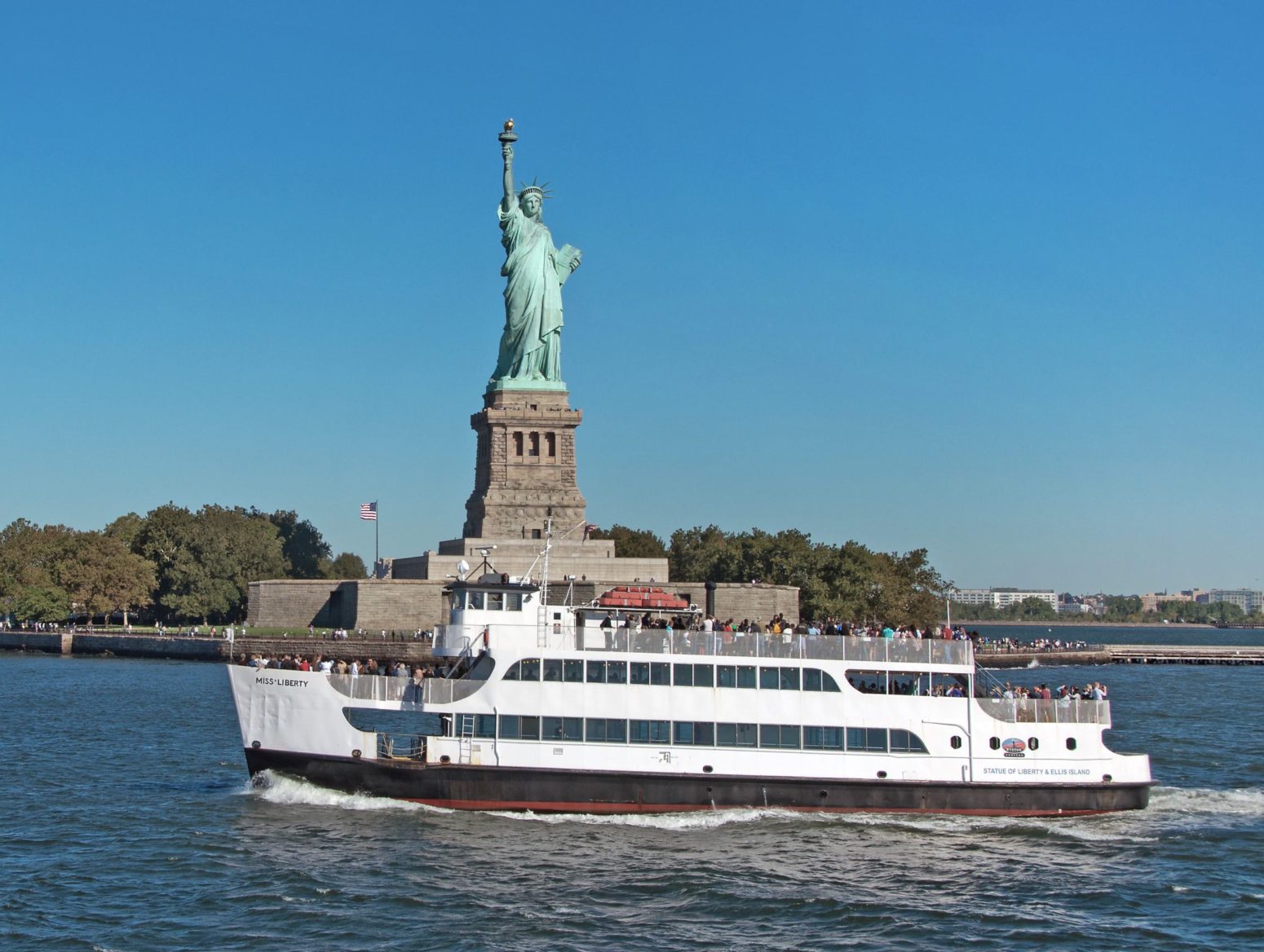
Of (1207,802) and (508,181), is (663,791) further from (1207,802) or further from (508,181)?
(508,181)

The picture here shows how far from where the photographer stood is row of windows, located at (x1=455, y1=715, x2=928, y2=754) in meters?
34.6

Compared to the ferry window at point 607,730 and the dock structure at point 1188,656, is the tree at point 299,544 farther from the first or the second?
the ferry window at point 607,730

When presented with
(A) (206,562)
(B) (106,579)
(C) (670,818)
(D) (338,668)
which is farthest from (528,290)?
(C) (670,818)

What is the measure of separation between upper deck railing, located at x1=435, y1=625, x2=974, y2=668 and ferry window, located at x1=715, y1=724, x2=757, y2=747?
1.60 meters

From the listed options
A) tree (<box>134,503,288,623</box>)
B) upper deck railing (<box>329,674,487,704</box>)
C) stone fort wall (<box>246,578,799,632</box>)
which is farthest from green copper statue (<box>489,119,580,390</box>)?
upper deck railing (<box>329,674,487,704</box>)

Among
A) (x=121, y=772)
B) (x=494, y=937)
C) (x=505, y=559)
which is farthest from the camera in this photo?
(x=505, y=559)

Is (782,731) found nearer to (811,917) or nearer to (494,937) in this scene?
(811,917)

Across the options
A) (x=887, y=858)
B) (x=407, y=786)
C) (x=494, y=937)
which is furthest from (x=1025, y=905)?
(x=407, y=786)

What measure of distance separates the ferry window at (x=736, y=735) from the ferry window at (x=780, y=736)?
24cm

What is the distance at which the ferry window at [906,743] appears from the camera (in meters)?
35.2

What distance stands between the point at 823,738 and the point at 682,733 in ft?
10.8

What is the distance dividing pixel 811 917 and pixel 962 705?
10060mm

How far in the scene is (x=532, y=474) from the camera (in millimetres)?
94500

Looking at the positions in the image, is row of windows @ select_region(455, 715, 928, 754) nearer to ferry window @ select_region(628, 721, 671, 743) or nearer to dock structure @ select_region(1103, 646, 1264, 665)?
ferry window @ select_region(628, 721, 671, 743)
